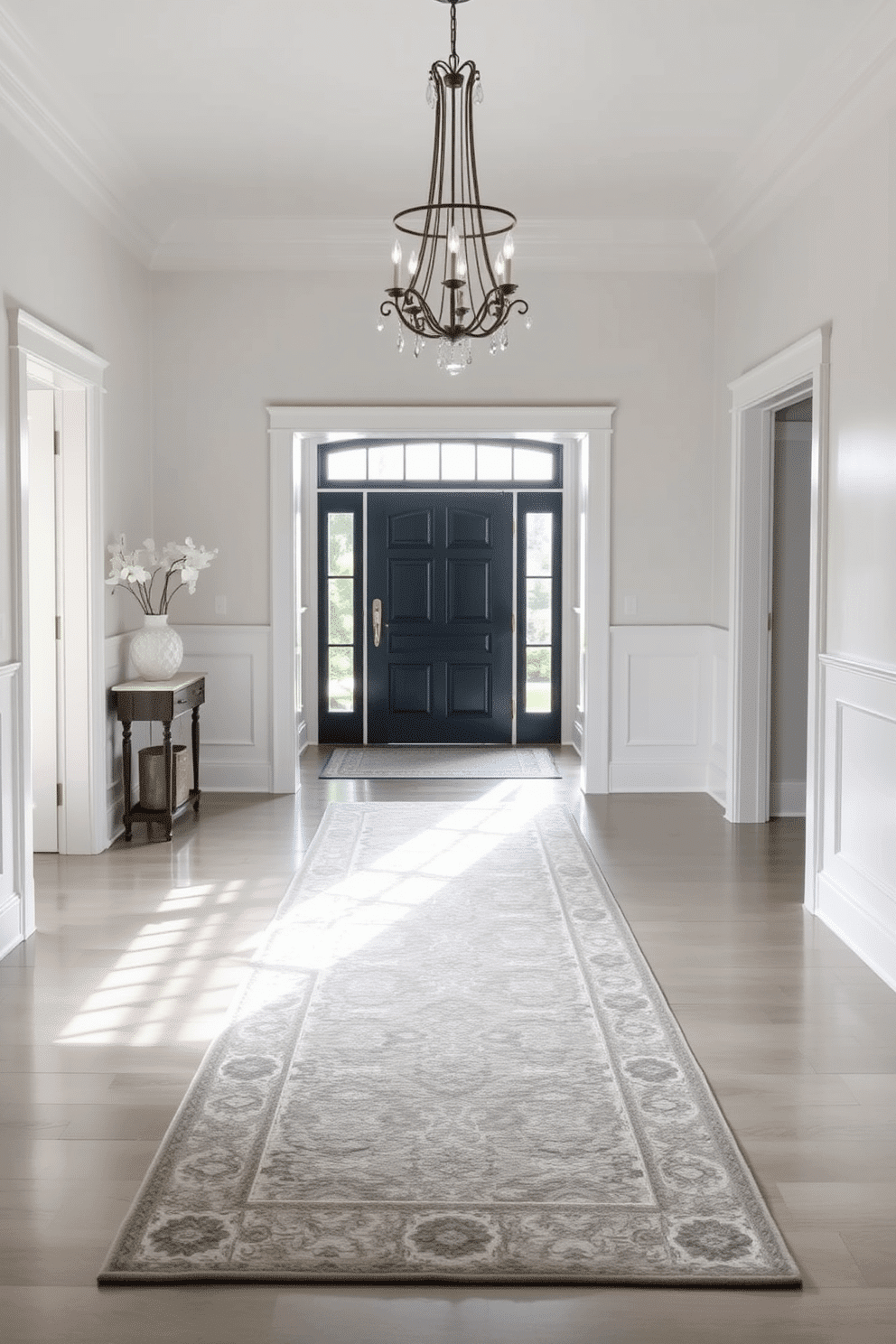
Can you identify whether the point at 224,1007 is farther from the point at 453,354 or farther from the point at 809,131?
the point at 809,131

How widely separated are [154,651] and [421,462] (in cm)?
368

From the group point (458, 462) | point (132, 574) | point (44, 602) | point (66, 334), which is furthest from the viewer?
point (458, 462)

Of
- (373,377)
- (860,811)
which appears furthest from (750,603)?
(373,377)

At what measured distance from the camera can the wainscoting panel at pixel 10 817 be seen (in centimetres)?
451

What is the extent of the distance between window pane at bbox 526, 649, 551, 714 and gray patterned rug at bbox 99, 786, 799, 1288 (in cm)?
490

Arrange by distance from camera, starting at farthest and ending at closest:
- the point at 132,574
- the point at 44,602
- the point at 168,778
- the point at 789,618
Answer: the point at 789,618, the point at 168,778, the point at 132,574, the point at 44,602

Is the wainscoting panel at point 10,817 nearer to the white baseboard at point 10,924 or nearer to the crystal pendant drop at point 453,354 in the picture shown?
the white baseboard at point 10,924

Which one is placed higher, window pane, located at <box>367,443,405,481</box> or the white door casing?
window pane, located at <box>367,443,405,481</box>

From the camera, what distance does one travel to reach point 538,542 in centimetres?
961

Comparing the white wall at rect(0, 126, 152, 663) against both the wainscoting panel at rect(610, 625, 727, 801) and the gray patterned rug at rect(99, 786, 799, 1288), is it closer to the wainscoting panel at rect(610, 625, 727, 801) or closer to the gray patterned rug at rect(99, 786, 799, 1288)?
the gray patterned rug at rect(99, 786, 799, 1288)

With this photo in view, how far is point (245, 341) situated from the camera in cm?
733

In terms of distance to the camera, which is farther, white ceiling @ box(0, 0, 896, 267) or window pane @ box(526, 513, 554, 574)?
window pane @ box(526, 513, 554, 574)

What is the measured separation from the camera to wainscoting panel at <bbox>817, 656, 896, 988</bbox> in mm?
4238

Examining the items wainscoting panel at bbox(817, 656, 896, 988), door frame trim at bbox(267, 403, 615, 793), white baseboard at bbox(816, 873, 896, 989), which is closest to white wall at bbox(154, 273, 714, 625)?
door frame trim at bbox(267, 403, 615, 793)
